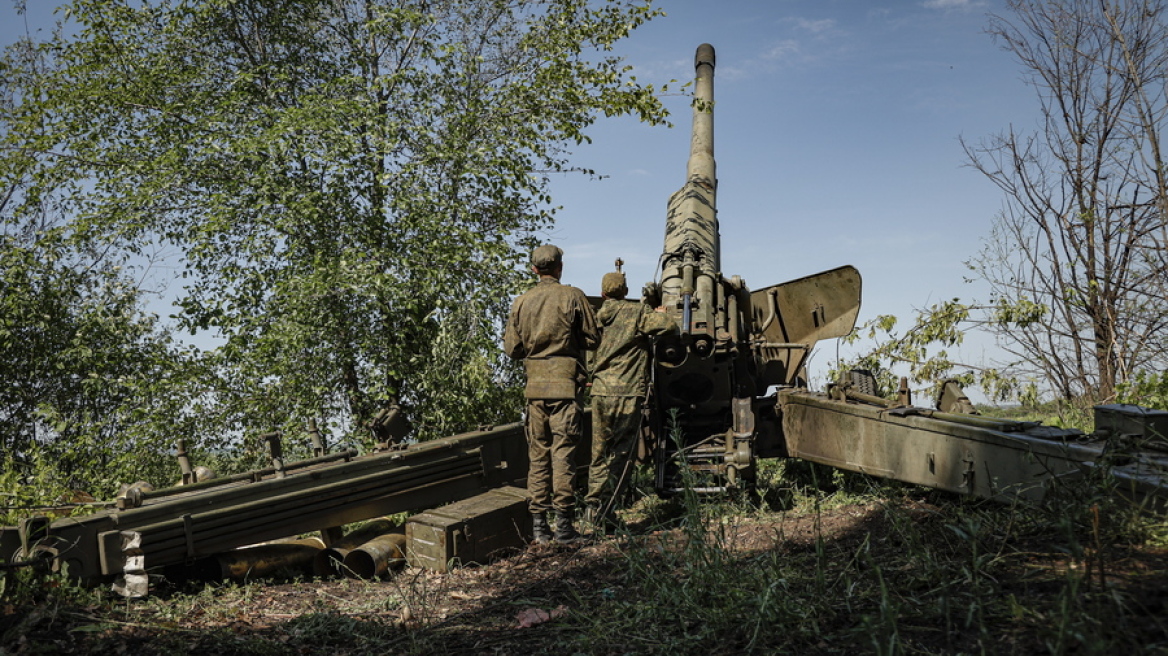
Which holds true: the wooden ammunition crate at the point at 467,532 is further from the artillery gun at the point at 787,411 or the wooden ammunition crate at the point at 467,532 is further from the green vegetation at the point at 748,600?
the artillery gun at the point at 787,411

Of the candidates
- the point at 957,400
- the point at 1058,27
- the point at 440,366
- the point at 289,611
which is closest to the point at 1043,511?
the point at 957,400

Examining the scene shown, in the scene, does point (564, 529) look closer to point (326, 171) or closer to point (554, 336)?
point (554, 336)

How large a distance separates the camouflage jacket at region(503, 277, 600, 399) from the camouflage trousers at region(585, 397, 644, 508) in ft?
1.31

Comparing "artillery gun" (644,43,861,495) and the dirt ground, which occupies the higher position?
"artillery gun" (644,43,861,495)

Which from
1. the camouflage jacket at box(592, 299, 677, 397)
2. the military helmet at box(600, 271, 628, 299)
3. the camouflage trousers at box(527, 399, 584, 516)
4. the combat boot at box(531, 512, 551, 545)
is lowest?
the combat boot at box(531, 512, 551, 545)

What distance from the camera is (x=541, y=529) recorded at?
6398mm

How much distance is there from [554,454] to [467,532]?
0.90 metres

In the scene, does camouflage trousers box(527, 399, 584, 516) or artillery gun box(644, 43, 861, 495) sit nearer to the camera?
camouflage trousers box(527, 399, 584, 516)

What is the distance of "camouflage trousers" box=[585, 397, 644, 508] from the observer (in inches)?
267

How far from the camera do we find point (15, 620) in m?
4.27

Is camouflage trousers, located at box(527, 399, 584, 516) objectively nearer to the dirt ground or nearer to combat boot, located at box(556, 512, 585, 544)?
combat boot, located at box(556, 512, 585, 544)

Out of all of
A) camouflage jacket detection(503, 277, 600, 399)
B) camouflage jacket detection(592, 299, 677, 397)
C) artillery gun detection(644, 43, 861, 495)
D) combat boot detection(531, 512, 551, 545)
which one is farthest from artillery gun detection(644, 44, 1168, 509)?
combat boot detection(531, 512, 551, 545)

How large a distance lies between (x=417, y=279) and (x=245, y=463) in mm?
3146

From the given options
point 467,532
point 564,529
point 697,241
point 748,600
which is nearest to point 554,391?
point 564,529
